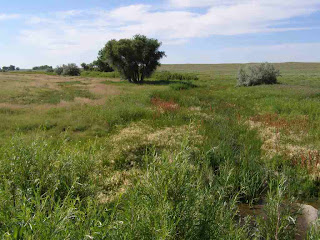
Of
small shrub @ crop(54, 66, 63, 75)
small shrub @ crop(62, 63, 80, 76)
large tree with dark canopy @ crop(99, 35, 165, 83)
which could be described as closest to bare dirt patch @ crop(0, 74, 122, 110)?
large tree with dark canopy @ crop(99, 35, 165, 83)

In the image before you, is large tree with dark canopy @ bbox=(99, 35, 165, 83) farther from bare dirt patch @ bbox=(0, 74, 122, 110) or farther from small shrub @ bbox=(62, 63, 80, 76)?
small shrub @ bbox=(62, 63, 80, 76)

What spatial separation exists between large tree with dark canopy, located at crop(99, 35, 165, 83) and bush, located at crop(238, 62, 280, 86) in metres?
14.1

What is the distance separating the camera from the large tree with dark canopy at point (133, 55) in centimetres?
4253

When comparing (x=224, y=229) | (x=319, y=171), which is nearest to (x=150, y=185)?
(x=224, y=229)

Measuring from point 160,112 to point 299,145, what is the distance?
27.1 ft

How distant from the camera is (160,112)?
1650 cm

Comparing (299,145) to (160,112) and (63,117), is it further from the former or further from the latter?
(63,117)

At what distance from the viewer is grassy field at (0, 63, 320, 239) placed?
3699 millimetres

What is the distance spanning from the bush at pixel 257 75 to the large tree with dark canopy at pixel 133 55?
14.1 metres

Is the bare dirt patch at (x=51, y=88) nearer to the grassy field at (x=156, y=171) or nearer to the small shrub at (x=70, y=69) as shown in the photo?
the grassy field at (x=156, y=171)

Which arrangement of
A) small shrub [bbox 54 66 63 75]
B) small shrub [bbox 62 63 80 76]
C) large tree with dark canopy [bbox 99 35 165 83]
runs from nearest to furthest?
large tree with dark canopy [bbox 99 35 165 83] → small shrub [bbox 62 63 80 76] → small shrub [bbox 54 66 63 75]

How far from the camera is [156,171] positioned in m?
4.39

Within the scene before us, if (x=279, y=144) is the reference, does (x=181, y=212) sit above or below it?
above

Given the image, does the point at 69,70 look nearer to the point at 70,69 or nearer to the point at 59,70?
the point at 70,69
